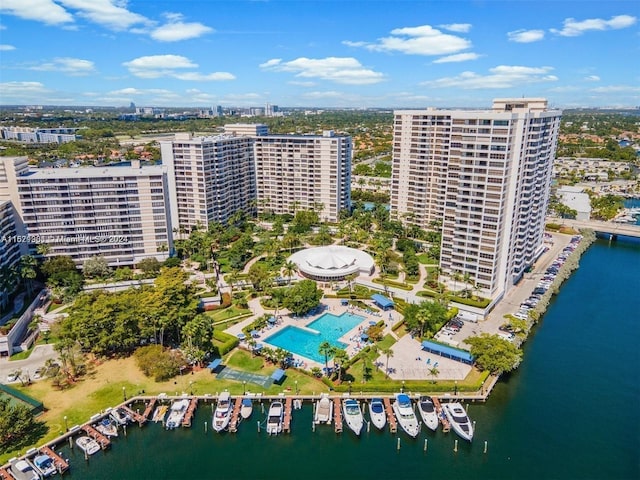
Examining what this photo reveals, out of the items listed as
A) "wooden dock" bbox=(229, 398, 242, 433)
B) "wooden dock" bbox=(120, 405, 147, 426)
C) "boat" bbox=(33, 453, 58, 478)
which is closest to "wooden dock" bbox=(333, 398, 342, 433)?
"wooden dock" bbox=(229, 398, 242, 433)

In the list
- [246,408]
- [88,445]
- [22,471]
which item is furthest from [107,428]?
[246,408]

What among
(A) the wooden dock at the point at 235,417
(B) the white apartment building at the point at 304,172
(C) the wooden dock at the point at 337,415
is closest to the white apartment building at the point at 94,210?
(B) the white apartment building at the point at 304,172

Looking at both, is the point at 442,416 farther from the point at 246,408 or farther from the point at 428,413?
the point at 246,408

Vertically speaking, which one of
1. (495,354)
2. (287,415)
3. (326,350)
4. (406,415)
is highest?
(326,350)

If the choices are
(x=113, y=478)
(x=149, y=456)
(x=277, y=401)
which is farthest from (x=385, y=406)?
(x=113, y=478)

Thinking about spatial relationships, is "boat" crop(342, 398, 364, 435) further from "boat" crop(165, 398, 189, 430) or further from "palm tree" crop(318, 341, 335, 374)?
"boat" crop(165, 398, 189, 430)
